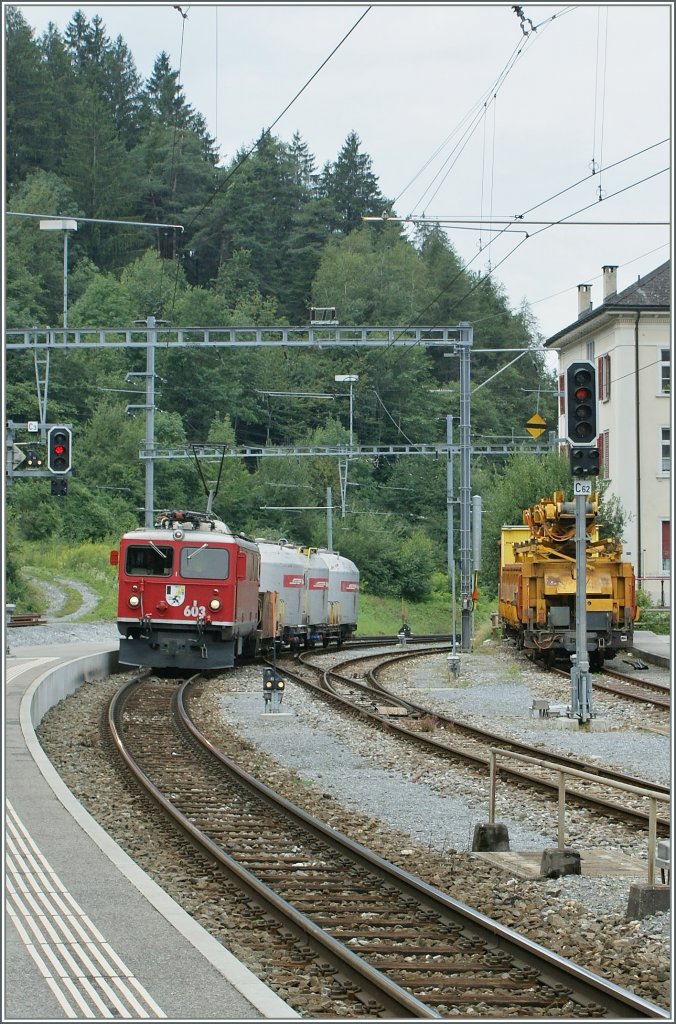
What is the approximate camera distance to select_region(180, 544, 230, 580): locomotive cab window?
26895mm

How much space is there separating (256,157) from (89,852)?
87.1 m

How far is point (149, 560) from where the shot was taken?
89.0ft

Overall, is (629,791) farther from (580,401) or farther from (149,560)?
(149,560)

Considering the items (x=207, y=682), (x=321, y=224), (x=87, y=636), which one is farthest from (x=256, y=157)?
(x=207, y=682)

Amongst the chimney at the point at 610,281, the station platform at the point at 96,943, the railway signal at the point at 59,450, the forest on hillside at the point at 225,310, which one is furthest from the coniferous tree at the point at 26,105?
the station platform at the point at 96,943

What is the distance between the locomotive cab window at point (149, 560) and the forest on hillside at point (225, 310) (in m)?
34.0

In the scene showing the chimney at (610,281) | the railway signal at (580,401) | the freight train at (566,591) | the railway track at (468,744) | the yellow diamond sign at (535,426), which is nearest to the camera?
the railway track at (468,744)

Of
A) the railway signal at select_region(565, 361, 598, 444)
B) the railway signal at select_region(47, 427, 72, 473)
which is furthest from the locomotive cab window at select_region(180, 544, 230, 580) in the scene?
the railway signal at select_region(565, 361, 598, 444)

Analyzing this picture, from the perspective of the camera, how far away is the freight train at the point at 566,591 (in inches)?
1111

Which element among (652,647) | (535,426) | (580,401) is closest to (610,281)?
(652,647)

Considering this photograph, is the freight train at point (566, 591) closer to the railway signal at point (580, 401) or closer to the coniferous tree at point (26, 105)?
the railway signal at point (580, 401)

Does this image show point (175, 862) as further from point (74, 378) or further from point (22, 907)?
point (74, 378)

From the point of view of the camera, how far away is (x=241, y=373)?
80.9m

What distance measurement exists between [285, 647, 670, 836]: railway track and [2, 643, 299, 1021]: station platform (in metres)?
3.08
